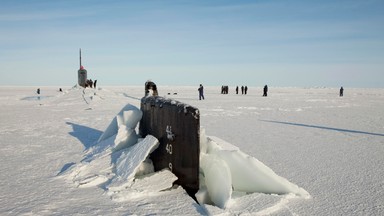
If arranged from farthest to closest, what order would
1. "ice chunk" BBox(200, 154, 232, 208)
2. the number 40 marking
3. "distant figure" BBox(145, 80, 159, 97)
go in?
"distant figure" BBox(145, 80, 159, 97) < the number 40 marking < "ice chunk" BBox(200, 154, 232, 208)

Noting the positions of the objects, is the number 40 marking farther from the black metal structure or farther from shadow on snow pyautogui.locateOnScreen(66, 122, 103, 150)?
shadow on snow pyautogui.locateOnScreen(66, 122, 103, 150)

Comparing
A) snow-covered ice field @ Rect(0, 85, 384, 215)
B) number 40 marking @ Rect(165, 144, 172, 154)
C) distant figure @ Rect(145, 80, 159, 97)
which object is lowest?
snow-covered ice field @ Rect(0, 85, 384, 215)

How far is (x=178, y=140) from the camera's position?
A: 14.2ft

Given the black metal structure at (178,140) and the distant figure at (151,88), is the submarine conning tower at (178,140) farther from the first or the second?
the distant figure at (151,88)

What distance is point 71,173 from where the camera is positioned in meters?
4.89

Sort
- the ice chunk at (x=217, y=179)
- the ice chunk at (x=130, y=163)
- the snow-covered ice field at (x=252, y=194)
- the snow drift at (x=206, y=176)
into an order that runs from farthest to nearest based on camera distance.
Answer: the ice chunk at (x=130, y=163) < the snow drift at (x=206, y=176) < the ice chunk at (x=217, y=179) < the snow-covered ice field at (x=252, y=194)

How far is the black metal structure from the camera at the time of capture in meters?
3.97

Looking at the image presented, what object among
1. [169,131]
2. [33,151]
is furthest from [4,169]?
[169,131]

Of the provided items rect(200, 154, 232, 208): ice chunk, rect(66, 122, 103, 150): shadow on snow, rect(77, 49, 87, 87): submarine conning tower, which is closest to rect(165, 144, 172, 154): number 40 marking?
rect(200, 154, 232, 208): ice chunk

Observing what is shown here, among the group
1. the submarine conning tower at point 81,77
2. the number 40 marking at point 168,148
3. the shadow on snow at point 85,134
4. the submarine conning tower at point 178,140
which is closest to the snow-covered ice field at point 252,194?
the shadow on snow at point 85,134

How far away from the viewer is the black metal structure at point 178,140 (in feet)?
13.0

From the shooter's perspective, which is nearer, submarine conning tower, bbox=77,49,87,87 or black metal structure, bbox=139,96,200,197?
black metal structure, bbox=139,96,200,197

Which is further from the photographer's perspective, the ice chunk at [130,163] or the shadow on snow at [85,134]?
the shadow on snow at [85,134]

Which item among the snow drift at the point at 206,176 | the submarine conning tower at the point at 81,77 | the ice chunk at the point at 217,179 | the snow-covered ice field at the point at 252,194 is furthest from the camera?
the submarine conning tower at the point at 81,77
